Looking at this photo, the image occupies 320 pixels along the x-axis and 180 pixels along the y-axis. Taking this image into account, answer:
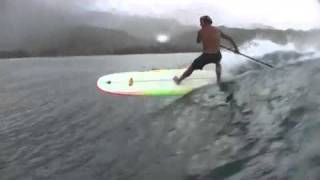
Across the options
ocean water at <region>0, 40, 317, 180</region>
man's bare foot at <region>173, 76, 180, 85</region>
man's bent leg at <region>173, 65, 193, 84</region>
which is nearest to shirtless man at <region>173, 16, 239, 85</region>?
man's bent leg at <region>173, 65, 193, 84</region>

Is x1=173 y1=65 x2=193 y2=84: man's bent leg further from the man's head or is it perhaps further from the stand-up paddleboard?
the man's head

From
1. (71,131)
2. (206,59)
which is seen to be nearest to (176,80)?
(206,59)

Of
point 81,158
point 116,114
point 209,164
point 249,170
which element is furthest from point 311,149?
point 116,114

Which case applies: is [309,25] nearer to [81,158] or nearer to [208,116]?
[208,116]

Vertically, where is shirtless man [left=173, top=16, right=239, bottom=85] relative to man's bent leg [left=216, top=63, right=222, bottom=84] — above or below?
above

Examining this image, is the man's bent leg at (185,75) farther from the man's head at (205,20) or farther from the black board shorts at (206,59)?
the man's head at (205,20)

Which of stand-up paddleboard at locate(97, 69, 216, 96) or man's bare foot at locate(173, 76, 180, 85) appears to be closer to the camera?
stand-up paddleboard at locate(97, 69, 216, 96)

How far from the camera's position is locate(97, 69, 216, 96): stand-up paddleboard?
28.2 meters

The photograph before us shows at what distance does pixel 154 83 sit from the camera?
29.1 metres

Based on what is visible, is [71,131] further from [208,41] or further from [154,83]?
[208,41]

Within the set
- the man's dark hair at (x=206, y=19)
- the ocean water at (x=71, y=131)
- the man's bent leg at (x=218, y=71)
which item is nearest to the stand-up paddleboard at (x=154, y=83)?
the man's bent leg at (x=218, y=71)

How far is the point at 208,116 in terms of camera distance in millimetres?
24406

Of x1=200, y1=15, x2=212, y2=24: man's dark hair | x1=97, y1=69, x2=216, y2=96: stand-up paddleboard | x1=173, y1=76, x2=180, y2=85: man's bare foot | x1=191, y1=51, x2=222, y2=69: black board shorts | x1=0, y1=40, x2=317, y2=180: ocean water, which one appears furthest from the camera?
x1=173, y1=76, x2=180, y2=85: man's bare foot

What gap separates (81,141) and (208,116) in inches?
233
